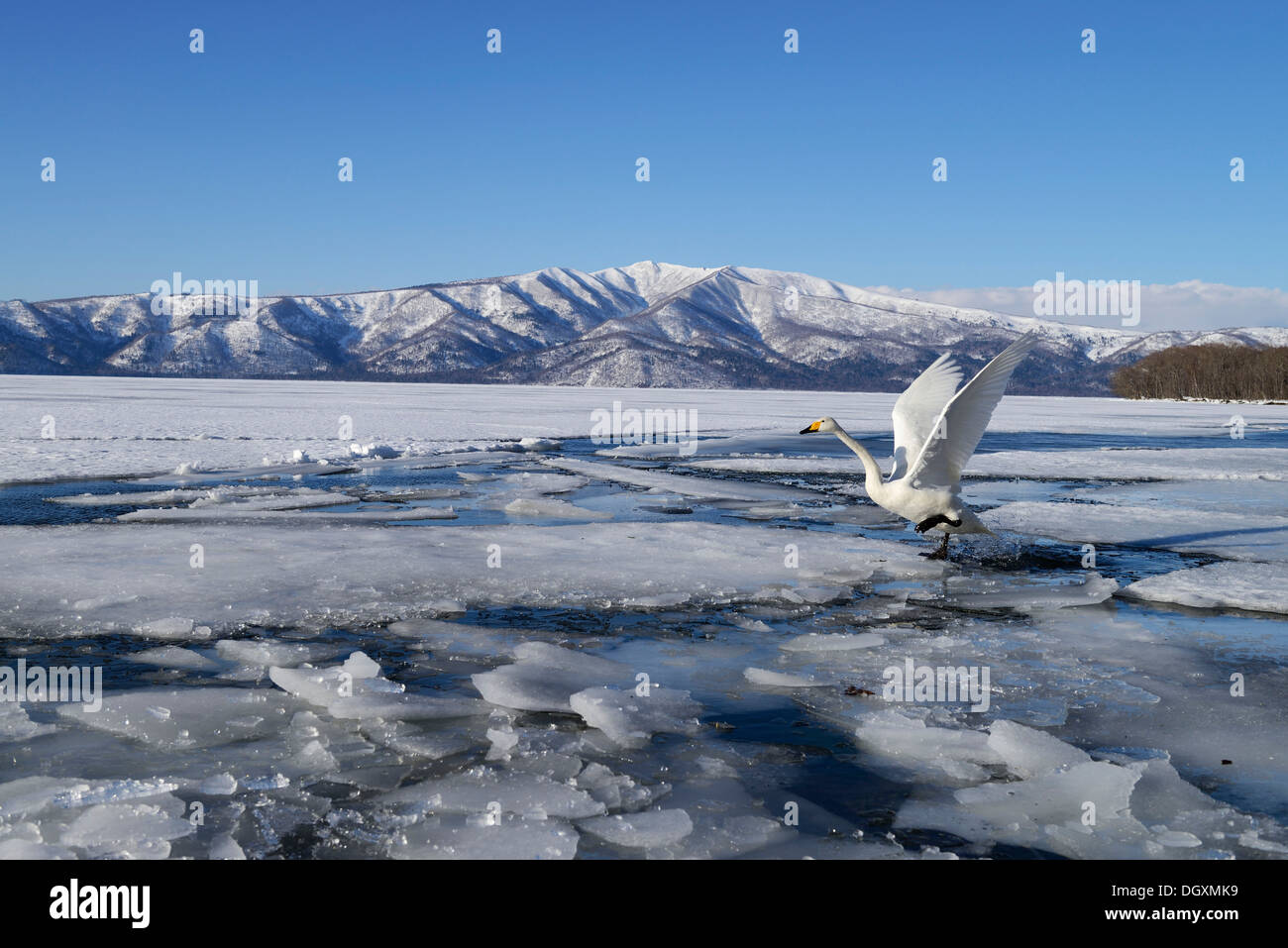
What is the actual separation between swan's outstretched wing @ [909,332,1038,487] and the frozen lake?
1005mm

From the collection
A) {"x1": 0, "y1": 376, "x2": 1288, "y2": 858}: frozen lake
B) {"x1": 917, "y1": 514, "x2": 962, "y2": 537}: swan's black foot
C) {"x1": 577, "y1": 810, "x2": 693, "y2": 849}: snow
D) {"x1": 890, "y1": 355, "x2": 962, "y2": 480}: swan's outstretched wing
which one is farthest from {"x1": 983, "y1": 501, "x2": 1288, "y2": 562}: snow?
{"x1": 577, "y1": 810, "x2": 693, "y2": 849}: snow

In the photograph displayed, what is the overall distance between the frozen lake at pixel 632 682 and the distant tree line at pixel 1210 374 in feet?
356

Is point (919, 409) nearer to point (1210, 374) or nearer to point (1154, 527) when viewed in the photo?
point (1154, 527)

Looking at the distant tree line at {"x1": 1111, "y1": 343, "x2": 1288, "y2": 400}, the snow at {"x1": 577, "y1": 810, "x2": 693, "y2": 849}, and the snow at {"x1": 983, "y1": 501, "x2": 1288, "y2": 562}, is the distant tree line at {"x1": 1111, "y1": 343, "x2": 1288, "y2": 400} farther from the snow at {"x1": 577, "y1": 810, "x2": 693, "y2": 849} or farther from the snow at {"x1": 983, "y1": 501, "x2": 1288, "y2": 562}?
the snow at {"x1": 577, "y1": 810, "x2": 693, "y2": 849}

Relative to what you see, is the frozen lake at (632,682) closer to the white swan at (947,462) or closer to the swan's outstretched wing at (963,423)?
the white swan at (947,462)

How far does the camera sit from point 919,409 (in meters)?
11.1

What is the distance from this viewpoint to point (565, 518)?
1248cm

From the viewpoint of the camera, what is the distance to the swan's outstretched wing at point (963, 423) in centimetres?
857

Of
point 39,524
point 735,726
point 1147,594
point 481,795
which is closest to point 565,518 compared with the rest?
point 39,524

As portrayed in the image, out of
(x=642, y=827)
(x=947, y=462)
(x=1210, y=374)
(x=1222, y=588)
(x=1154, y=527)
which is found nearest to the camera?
(x=642, y=827)

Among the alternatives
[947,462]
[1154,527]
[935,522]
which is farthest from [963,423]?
[1154,527]

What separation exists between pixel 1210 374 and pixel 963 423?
11728 centimetres

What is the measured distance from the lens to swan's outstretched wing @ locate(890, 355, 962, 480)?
10.4 m
